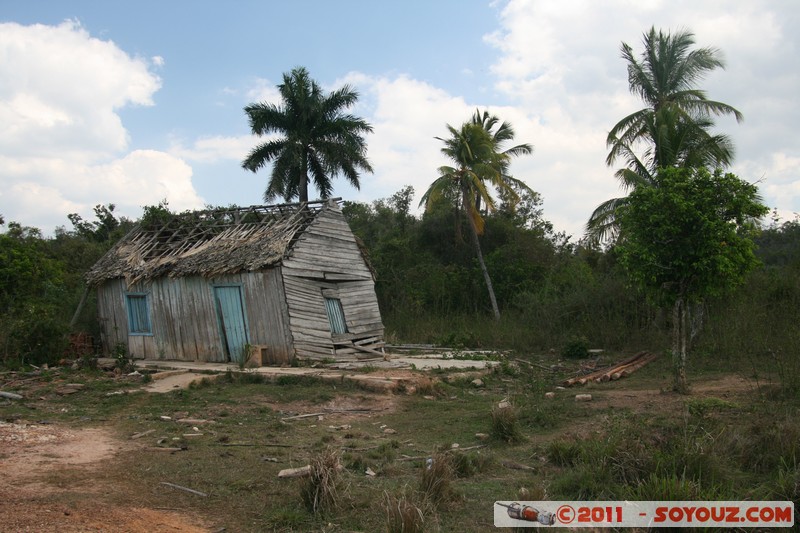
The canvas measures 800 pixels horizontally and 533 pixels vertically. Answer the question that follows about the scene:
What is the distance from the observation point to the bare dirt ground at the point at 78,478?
15.9 ft

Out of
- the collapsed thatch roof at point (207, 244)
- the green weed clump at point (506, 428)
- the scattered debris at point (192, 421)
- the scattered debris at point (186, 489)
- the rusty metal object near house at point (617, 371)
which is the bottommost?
the rusty metal object near house at point (617, 371)

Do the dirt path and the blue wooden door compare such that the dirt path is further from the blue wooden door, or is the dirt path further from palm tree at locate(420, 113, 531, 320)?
palm tree at locate(420, 113, 531, 320)

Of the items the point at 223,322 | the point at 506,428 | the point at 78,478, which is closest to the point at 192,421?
the point at 78,478

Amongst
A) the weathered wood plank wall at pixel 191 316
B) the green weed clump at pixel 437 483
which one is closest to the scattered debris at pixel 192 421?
the green weed clump at pixel 437 483

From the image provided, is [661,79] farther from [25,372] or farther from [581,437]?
[25,372]

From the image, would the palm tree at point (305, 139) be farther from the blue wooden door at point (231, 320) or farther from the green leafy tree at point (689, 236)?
the green leafy tree at point (689, 236)

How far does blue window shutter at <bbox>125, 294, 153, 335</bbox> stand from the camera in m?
18.0

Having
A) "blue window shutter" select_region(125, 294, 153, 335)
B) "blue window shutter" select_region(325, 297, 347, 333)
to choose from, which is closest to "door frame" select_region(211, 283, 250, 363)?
"blue window shutter" select_region(325, 297, 347, 333)

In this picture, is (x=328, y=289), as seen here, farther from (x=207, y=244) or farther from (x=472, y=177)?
(x=472, y=177)

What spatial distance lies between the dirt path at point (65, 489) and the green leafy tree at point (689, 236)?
8.00 metres

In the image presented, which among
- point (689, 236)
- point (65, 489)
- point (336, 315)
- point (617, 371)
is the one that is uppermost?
point (689, 236)

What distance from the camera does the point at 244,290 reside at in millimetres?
15484

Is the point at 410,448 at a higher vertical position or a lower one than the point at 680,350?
lower

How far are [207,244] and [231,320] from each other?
8.55 ft
